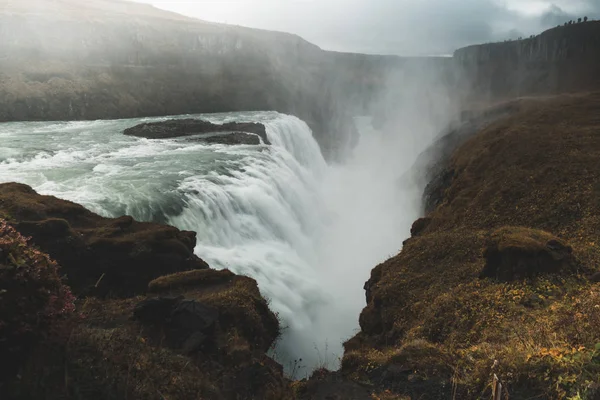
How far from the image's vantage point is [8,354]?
660 centimetres

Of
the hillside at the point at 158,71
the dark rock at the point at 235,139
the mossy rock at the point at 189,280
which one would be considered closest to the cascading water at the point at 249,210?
the dark rock at the point at 235,139

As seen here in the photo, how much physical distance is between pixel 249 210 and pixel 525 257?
17.8 m

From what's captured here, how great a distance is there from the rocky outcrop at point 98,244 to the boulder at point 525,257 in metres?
11.8

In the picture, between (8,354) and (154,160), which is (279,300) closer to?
(8,354)

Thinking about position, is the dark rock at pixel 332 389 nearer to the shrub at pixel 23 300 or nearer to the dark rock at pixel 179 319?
the dark rock at pixel 179 319

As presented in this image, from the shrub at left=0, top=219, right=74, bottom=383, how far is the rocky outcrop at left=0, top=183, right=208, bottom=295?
6332mm

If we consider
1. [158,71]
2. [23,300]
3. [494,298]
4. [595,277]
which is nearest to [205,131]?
[494,298]

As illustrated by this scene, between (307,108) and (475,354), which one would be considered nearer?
(475,354)

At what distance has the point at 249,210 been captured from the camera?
92.3ft

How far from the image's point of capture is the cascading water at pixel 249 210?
22.6 m

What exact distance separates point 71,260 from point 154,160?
2365 cm

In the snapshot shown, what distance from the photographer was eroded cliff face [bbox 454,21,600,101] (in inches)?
4877

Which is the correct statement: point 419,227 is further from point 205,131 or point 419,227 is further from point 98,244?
point 205,131

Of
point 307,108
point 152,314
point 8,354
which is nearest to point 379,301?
point 152,314
